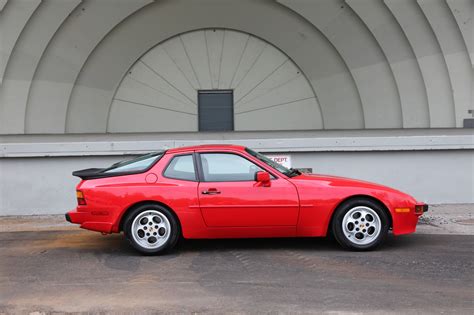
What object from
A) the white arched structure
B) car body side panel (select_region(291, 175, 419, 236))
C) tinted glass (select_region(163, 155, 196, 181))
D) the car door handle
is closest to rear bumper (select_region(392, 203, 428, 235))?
car body side panel (select_region(291, 175, 419, 236))

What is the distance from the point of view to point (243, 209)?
5629mm

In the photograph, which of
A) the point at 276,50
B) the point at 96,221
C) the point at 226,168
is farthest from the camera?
the point at 276,50

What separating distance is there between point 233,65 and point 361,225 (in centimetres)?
944

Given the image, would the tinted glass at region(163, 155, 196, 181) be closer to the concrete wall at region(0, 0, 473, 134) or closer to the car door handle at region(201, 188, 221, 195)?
the car door handle at region(201, 188, 221, 195)

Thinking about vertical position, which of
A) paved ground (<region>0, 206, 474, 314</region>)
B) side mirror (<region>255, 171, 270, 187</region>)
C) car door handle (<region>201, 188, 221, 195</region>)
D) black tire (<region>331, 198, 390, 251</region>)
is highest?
side mirror (<region>255, 171, 270, 187</region>)

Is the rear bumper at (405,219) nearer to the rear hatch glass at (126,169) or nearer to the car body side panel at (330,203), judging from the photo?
the car body side panel at (330,203)

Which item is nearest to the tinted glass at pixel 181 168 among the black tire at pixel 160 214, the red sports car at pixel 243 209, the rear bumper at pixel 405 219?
the red sports car at pixel 243 209

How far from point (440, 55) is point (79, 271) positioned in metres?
11.6

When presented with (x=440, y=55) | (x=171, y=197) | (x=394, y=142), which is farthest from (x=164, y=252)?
(x=440, y=55)

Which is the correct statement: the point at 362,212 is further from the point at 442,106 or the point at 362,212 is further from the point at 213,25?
the point at 213,25

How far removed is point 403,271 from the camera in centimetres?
492

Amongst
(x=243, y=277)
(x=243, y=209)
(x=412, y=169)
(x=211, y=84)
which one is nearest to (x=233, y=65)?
(x=211, y=84)

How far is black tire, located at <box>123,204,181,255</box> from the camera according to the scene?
5.66 meters

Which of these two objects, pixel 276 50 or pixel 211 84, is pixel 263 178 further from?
pixel 276 50
